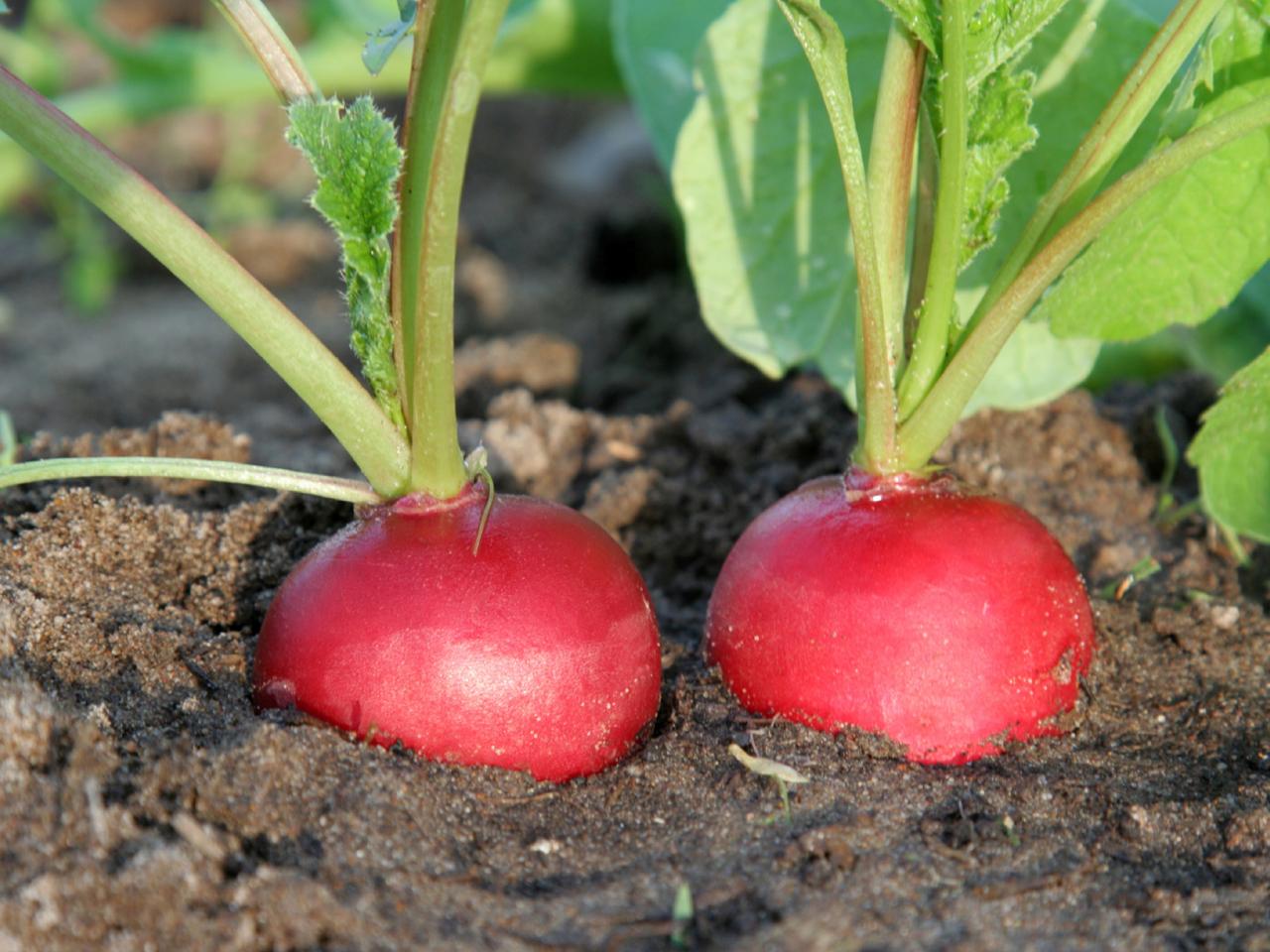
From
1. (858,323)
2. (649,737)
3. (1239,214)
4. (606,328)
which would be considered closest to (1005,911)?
(649,737)

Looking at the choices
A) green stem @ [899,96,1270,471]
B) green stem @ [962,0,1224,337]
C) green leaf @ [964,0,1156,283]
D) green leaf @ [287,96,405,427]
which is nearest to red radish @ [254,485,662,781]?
green leaf @ [287,96,405,427]

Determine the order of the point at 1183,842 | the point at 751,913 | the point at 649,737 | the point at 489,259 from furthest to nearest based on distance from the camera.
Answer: the point at 489,259, the point at 649,737, the point at 1183,842, the point at 751,913

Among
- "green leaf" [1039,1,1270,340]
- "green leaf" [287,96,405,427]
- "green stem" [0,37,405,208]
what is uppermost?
"green leaf" [287,96,405,427]

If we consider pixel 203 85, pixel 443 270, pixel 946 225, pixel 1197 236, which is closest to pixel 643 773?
pixel 443 270

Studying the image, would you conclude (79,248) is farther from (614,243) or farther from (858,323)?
(858,323)

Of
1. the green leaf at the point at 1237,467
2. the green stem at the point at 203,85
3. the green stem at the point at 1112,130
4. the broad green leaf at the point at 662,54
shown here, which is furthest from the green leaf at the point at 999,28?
the green stem at the point at 203,85

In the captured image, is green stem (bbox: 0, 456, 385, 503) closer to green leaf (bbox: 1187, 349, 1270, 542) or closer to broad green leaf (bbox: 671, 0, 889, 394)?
broad green leaf (bbox: 671, 0, 889, 394)
